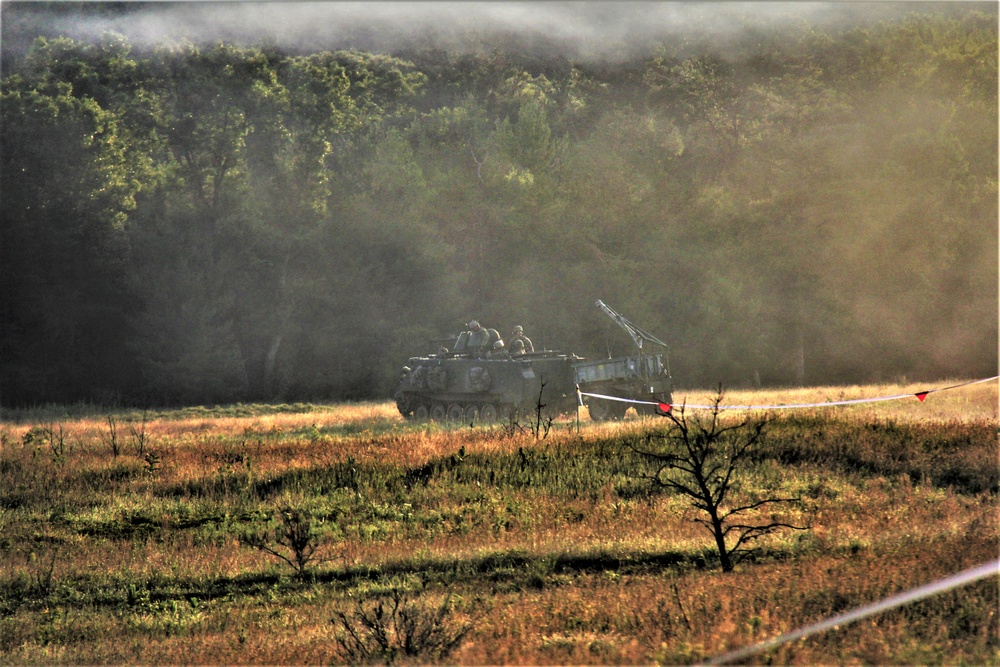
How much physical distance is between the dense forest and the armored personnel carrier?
1328 cm

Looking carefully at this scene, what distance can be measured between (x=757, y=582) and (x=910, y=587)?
4.13ft

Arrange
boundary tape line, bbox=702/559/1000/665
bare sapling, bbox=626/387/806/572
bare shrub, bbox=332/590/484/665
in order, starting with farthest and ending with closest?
1. bare sapling, bbox=626/387/806/572
2. bare shrub, bbox=332/590/484/665
3. boundary tape line, bbox=702/559/1000/665

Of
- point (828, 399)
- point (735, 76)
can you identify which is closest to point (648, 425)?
point (828, 399)

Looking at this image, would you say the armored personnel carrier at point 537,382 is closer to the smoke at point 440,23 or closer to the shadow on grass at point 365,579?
the shadow on grass at point 365,579

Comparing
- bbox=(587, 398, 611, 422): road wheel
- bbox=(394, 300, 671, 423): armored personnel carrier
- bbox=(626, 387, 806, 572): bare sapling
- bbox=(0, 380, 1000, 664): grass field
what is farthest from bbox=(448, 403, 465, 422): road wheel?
bbox=(626, 387, 806, 572): bare sapling

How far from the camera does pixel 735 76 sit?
140 ft

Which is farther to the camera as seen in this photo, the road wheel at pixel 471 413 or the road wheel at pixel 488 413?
the road wheel at pixel 471 413

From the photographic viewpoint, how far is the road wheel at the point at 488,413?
24516 mm

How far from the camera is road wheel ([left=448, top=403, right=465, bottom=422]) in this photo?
25.3 meters

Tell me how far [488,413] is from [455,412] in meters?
1.07

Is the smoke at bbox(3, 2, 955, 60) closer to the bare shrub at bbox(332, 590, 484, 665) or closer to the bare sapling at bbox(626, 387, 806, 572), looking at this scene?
the bare sapling at bbox(626, 387, 806, 572)

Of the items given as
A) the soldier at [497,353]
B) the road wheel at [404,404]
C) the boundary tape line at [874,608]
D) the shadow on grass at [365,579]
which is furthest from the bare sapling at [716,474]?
A: the road wheel at [404,404]

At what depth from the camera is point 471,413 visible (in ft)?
82.4

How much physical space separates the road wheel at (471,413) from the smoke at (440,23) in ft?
65.4
